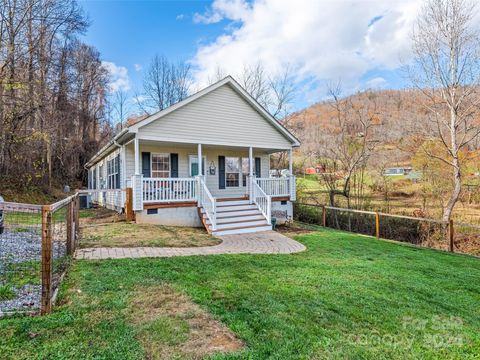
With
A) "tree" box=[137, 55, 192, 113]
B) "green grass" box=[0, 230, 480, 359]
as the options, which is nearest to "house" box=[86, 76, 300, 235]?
"green grass" box=[0, 230, 480, 359]

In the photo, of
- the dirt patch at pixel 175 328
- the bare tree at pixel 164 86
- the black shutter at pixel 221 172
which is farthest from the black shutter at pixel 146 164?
the bare tree at pixel 164 86

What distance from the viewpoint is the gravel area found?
3221 mm

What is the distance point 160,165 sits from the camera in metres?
11.8

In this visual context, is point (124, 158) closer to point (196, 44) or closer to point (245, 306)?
point (245, 306)

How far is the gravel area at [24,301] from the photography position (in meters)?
3.22

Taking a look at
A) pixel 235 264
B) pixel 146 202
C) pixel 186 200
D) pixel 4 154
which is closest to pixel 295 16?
pixel 186 200

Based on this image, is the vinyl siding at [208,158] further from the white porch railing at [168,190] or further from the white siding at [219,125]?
the white porch railing at [168,190]

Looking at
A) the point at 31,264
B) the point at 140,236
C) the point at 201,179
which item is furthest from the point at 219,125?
the point at 31,264

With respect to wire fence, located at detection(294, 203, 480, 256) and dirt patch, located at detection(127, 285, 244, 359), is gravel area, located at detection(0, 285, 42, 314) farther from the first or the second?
wire fence, located at detection(294, 203, 480, 256)

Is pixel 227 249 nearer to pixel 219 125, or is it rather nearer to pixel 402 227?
pixel 219 125

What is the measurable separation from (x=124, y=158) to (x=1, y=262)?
6.87 m

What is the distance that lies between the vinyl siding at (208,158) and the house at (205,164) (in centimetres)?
4

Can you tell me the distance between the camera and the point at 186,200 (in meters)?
10.3

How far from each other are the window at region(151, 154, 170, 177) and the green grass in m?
6.61
